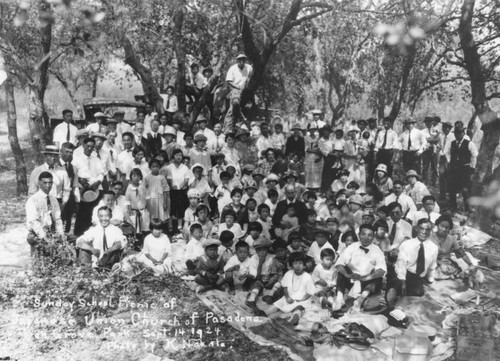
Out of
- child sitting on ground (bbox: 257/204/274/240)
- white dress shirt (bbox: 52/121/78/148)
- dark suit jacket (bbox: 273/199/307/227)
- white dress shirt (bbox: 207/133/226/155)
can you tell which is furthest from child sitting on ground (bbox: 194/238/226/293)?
white dress shirt (bbox: 52/121/78/148)

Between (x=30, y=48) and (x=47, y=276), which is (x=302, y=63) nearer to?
(x=30, y=48)

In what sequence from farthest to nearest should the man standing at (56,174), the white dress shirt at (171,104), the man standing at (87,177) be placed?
1. the white dress shirt at (171,104)
2. the man standing at (87,177)
3. the man standing at (56,174)

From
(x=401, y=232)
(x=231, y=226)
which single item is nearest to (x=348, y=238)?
(x=401, y=232)

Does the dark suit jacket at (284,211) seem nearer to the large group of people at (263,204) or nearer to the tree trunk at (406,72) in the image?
the large group of people at (263,204)

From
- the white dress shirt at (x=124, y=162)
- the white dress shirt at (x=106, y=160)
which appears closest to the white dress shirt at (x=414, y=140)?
the white dress shirt at (x=124, y=162)

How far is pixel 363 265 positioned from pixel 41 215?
4.64 metres

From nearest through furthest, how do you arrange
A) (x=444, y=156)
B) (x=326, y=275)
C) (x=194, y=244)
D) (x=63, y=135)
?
(x=326, y=275) → (x=194, y=244) → (x=63, y=135) → (x=444, y=156)

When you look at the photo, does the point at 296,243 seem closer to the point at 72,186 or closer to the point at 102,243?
the point at 102,243

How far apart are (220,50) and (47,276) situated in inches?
364

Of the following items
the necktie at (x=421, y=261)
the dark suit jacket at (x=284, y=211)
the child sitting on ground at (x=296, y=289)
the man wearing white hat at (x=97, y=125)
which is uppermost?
the man wearing white hat at (x=97, y=125)

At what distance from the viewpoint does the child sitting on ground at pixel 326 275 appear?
7.11 m

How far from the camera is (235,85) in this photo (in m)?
12.4

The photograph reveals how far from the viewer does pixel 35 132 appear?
32.8 ft

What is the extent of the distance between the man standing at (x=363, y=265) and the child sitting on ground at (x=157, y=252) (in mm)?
2543
